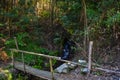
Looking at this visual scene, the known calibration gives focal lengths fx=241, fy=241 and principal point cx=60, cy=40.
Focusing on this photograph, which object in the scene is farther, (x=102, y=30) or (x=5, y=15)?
(x=5, y=15)

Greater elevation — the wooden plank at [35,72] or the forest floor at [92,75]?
the wooden plank at [35,72]

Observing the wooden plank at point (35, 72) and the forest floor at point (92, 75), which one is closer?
the wooden plank at point (35, 72)

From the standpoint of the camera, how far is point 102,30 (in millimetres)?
9750

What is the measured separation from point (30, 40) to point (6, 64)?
8.94ft

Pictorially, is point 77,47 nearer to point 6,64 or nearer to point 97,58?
point 97,58

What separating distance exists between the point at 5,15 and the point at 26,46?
6.00ft

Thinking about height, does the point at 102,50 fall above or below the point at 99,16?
below

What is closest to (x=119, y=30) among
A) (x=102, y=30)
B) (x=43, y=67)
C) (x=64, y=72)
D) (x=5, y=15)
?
(x=102, y=30)

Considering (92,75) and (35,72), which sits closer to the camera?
(92,75)

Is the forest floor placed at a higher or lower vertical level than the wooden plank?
lower

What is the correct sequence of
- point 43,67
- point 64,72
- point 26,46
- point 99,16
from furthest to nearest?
1. point 26,46
2. point 43,67
3. point 99,16
4. point 64,72

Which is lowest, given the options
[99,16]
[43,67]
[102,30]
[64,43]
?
[43,67]

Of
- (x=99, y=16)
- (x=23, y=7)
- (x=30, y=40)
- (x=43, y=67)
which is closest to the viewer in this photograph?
(x=99, y=16)

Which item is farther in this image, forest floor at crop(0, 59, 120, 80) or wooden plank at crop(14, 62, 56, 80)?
forest floor at crop(0, 59, 120, 80)
